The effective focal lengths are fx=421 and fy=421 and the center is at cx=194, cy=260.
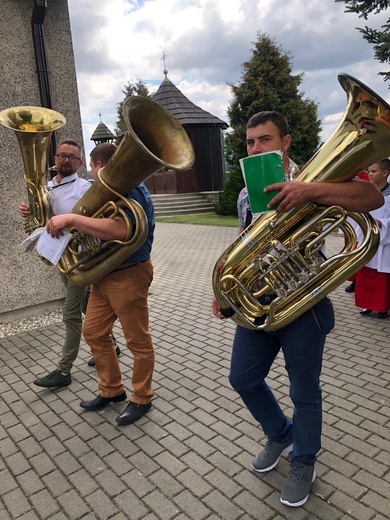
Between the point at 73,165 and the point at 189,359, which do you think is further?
the point at 189,359

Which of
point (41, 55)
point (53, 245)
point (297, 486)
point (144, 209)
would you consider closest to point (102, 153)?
point (144, 209)

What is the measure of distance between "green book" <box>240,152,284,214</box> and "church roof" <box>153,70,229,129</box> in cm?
1788

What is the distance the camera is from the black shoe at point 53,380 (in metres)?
3.62

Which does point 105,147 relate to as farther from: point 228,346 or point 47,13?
point 47,13

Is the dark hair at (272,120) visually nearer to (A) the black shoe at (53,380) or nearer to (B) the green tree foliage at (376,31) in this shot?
(A) the black shoe at (53,380)

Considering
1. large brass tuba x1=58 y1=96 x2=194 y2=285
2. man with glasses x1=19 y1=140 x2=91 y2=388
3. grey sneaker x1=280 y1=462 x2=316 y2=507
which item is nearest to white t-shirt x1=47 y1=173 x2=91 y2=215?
man with glasses x1=19 y1=140 x2=91 y2=388

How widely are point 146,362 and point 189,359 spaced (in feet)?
3.56

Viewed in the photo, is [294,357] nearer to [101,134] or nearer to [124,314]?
[124,314]

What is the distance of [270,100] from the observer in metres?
17.9

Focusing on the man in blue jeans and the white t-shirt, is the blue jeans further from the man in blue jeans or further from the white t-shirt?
the white t-shirt

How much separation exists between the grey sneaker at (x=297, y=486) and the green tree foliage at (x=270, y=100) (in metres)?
16.4

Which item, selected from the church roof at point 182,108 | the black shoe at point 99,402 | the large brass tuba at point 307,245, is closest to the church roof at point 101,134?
the church roof at point 182,108

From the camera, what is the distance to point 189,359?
411cm

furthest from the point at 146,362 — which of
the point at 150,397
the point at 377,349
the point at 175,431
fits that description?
the point at 377,349
